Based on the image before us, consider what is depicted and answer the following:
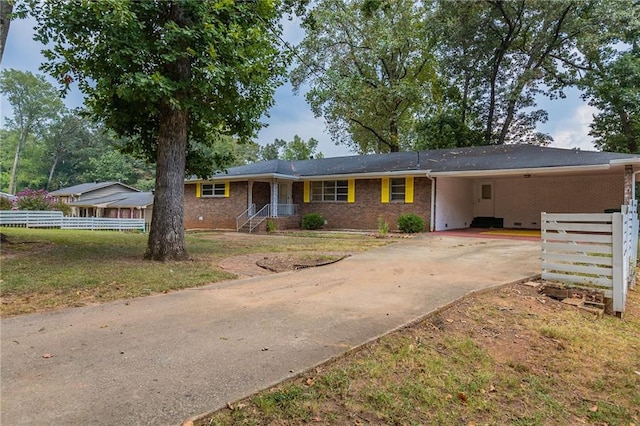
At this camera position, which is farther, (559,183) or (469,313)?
(559,183)

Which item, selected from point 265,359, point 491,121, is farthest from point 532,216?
point 265,359

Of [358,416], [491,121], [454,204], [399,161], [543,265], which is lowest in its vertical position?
[358,416]

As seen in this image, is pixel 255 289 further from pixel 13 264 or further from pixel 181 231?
pixel 13 264

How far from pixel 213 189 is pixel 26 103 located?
43.3m

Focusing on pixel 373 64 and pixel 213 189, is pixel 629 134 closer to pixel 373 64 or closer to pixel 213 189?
pixel 373 64

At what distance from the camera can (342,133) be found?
99.1 feet

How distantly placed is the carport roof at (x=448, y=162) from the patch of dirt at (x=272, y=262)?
8.40 meters

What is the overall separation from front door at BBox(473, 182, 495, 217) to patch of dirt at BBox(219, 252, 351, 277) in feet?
41.7

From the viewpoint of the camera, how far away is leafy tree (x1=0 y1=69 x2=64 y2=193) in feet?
154

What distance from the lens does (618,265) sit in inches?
209

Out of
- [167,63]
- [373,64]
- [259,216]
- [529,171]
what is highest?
[373,64]

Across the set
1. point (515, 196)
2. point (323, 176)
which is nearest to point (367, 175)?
point (323, 176)

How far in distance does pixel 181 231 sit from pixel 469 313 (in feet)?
19.4

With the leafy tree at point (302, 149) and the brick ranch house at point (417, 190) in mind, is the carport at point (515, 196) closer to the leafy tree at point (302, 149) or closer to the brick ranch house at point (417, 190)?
the brick ranch house at point (417, 190)
